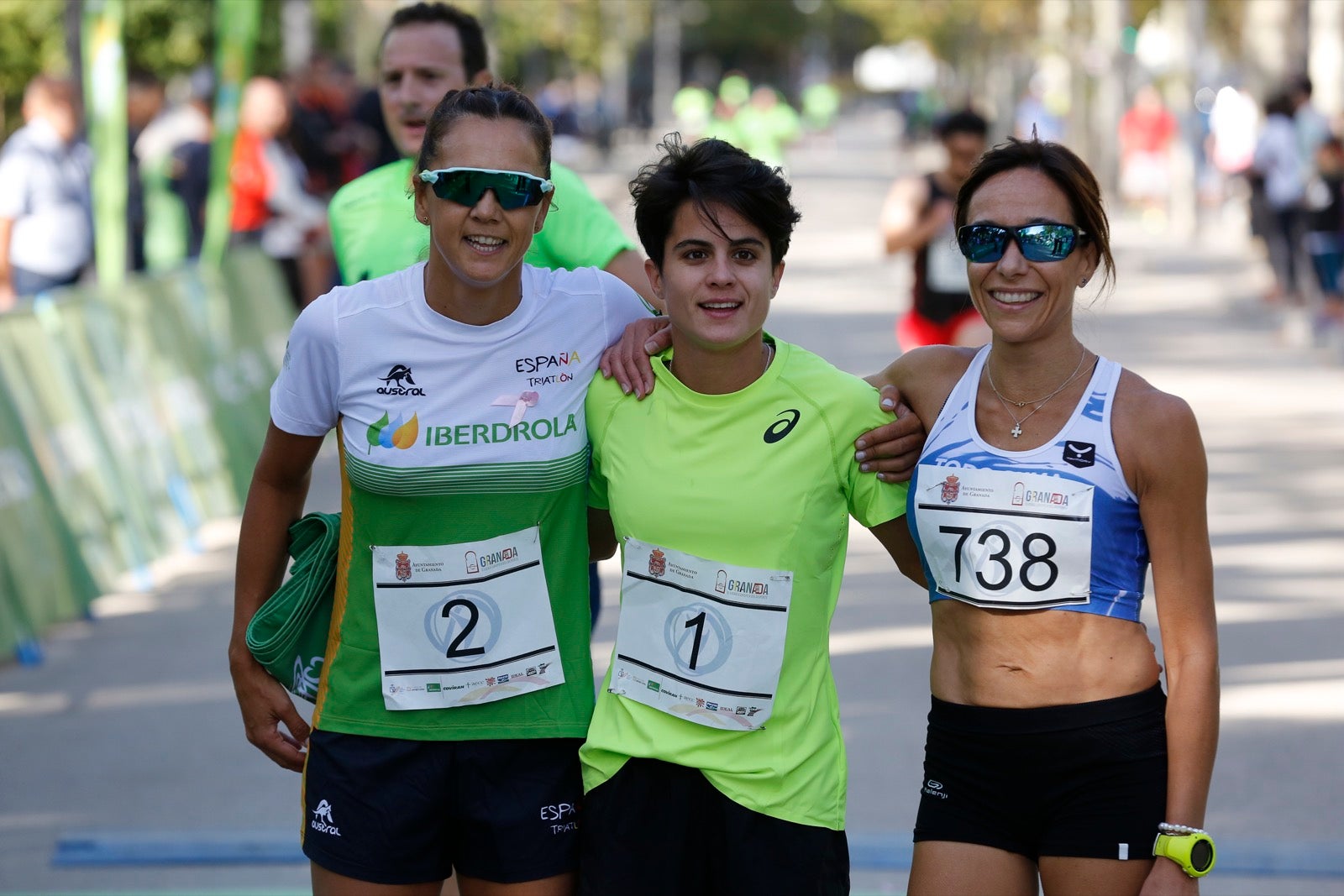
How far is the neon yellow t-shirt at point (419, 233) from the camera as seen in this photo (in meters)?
4.23

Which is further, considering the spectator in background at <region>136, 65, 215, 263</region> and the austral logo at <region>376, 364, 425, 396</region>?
the spectator in background at <region>136, 65, 215, 263</region>

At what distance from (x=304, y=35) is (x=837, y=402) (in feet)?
77.5

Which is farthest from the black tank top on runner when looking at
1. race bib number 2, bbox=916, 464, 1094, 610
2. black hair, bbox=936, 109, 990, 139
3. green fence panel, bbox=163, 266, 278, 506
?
race bib number 2, bbox=916, 464, 1094, 610

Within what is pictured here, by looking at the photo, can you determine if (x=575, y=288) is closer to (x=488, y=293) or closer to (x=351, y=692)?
(x=488, y=293)

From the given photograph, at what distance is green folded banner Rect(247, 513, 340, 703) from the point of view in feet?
11.4

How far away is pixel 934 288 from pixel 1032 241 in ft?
18.9

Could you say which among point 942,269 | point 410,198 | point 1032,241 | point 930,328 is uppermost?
point 1032,241

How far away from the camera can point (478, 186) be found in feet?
10.6

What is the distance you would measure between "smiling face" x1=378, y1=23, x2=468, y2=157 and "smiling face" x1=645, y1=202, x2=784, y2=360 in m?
1.51

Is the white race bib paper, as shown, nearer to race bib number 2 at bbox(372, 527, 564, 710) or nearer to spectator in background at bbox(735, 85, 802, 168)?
race bib number 2 at bbox(372, 527, 564, 710)

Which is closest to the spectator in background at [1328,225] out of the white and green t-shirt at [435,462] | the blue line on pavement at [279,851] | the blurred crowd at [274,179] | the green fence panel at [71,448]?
the blurred crowd at [274,179]

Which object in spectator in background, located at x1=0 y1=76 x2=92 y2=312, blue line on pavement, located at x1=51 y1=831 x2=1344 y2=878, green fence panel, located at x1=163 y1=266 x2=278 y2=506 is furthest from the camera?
spectator in background, located at x1=0 y1=76 x2=92 y2=312

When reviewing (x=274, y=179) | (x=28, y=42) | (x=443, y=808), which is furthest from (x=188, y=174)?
(x=28, y=42)

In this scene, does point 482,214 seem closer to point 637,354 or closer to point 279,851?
point 637,354
